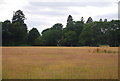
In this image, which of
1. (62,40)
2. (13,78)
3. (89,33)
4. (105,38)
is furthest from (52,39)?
(13,78)

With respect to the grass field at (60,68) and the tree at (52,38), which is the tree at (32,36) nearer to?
the tree at (52,38)

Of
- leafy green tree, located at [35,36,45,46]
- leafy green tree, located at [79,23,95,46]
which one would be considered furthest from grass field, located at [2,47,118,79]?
leafy green tree, located at [79,23,95,46]

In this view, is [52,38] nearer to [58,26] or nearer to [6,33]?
[58,26]

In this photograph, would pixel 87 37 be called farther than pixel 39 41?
Yes

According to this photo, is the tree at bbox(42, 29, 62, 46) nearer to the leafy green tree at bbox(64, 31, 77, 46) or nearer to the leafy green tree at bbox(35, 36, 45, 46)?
the leafy green tree at bbox(35, 36, 45, 46)

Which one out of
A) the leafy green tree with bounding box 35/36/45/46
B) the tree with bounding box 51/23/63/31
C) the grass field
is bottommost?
the grass field

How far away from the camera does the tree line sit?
6911cm

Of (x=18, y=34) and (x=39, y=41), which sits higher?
(x=18, y=34)

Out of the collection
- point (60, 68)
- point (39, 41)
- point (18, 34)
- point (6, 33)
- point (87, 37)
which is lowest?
point (60, 68)

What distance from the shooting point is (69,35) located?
251 ft

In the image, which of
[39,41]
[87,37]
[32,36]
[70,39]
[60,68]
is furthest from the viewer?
[32,36]

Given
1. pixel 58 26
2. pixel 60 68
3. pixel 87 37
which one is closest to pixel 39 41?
pixel 87 37

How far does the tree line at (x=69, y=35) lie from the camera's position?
227 ft

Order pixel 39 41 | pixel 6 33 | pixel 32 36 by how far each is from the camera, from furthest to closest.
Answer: pixel 32 36 → pixel 39 41 → pixel 6 33
